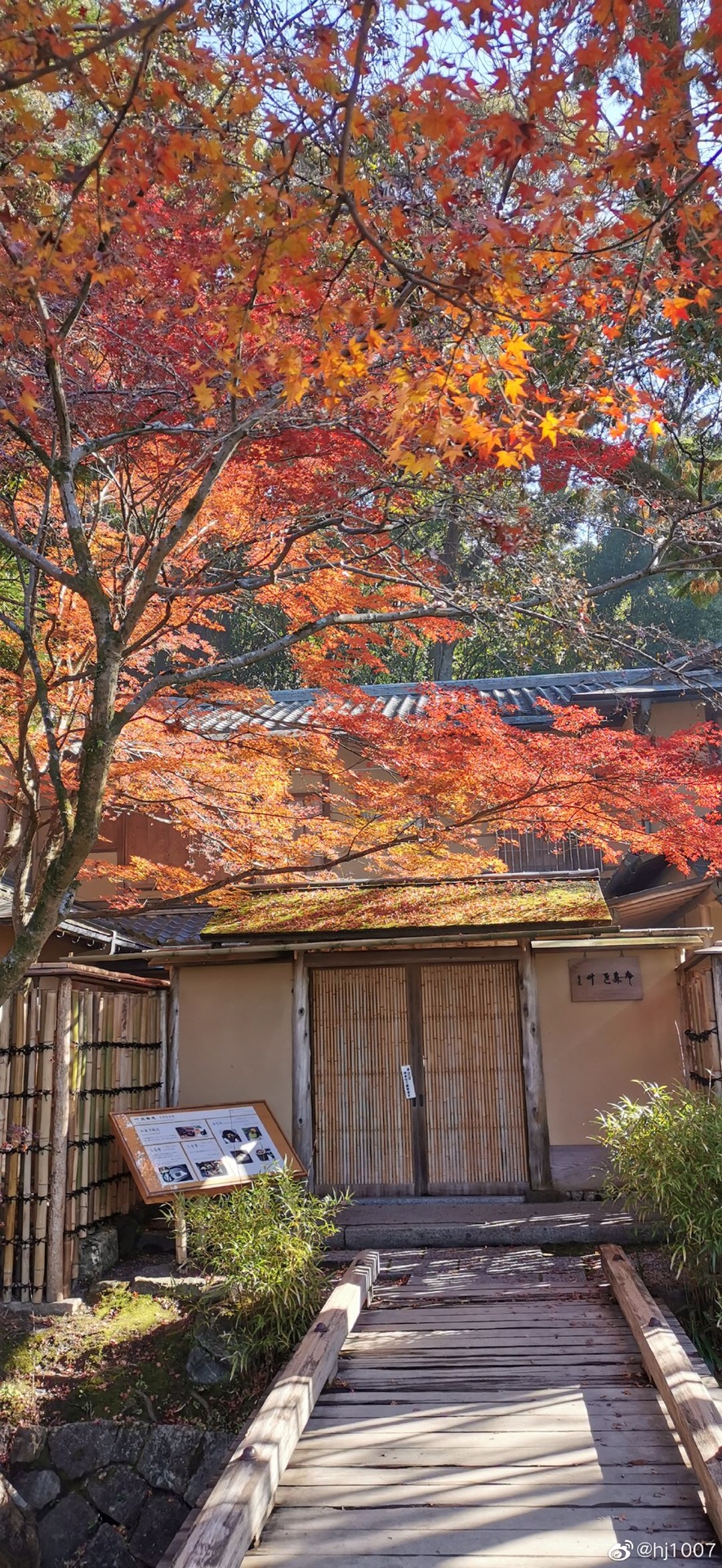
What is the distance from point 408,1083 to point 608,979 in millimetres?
2229

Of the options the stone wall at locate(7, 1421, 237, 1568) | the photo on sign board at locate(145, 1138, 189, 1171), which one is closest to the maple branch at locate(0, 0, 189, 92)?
the stone wall at locate(7, 1421, 237, 1568)

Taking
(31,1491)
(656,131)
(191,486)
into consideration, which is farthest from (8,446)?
(31,1491)

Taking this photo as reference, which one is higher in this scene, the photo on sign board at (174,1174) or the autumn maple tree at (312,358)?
the autumn maple tree at (312,358)

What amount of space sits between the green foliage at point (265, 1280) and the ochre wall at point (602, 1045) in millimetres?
4028

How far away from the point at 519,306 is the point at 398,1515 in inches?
207

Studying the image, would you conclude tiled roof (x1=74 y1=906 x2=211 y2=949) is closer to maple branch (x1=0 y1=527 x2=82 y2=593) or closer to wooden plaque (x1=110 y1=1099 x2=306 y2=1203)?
wooden plaque (x1=110 y1=1099 x2=306 y2=1203)

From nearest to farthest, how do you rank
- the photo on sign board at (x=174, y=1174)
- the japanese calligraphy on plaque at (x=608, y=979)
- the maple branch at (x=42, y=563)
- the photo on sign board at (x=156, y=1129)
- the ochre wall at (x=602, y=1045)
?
the maple branch at (x=42, y=563)
the photo on sign board at (x=174, y=1174)
the photo on sign board at (x=156, y=1129)
the ochre wall at (x=602, y=1045)
the japanese calligraphy on plaque at (x=608, y=979)

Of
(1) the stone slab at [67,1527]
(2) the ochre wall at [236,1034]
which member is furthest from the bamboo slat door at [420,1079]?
(1) the stone slab at [67,1527]

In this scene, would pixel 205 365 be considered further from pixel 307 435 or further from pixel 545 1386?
pixel 545 1386

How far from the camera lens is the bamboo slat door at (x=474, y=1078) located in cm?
1025

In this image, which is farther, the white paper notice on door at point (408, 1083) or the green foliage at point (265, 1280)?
the white paper notice on door at point (408, 1083)

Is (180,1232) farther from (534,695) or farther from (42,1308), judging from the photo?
(534,695)

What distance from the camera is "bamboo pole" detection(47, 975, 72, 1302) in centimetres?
757

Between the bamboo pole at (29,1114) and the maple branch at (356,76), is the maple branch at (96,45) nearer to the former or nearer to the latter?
the maple branch at (356,76)
